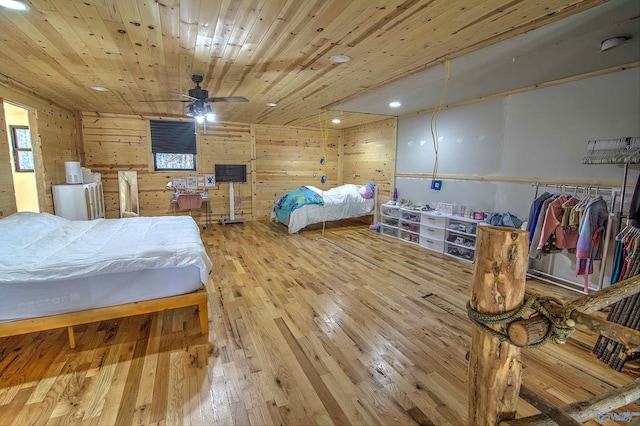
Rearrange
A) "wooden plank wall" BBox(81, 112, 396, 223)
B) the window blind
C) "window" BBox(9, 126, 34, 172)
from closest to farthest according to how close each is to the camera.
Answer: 1. "window" BBox(9, 126, 34, 172)
2. "wooden plank wall" BBox(81, 112, 396, 223)
3. the window blind

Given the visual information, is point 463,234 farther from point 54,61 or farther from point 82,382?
point 54,61

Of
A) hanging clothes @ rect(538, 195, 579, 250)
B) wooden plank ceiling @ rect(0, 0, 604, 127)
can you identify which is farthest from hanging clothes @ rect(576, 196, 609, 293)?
wooden plank ceiling @ rect(0, 0, 604, 127)

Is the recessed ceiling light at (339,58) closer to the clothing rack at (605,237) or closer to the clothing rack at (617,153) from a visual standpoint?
the clothing rack at (617,153)

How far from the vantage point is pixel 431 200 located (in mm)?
5520

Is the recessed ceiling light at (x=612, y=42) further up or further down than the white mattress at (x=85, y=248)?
further up

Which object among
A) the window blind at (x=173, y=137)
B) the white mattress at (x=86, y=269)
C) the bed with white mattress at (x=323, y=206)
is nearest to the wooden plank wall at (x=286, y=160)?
the bed with white mattress at (x=323, y=206)

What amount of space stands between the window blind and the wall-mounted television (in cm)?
69

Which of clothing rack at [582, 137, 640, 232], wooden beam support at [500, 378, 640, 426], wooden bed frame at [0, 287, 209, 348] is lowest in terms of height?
wooden bed frame at [0, 287, 209, 348]

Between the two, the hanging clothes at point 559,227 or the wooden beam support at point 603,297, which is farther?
the hanging clothes at point 559,227

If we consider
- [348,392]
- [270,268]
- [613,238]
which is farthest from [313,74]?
[613,238]

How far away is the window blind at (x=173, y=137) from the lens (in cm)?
640

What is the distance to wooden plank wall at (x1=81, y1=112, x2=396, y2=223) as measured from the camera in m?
6.13

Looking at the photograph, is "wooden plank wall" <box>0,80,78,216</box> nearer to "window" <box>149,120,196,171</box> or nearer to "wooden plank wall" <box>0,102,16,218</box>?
"wooden plank wall" <box>0,102,16,218</box>

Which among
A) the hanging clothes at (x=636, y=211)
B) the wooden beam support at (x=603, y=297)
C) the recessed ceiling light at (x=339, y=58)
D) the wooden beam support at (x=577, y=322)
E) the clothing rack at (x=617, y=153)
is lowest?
the wooden beam support at (x=577, y=322)
